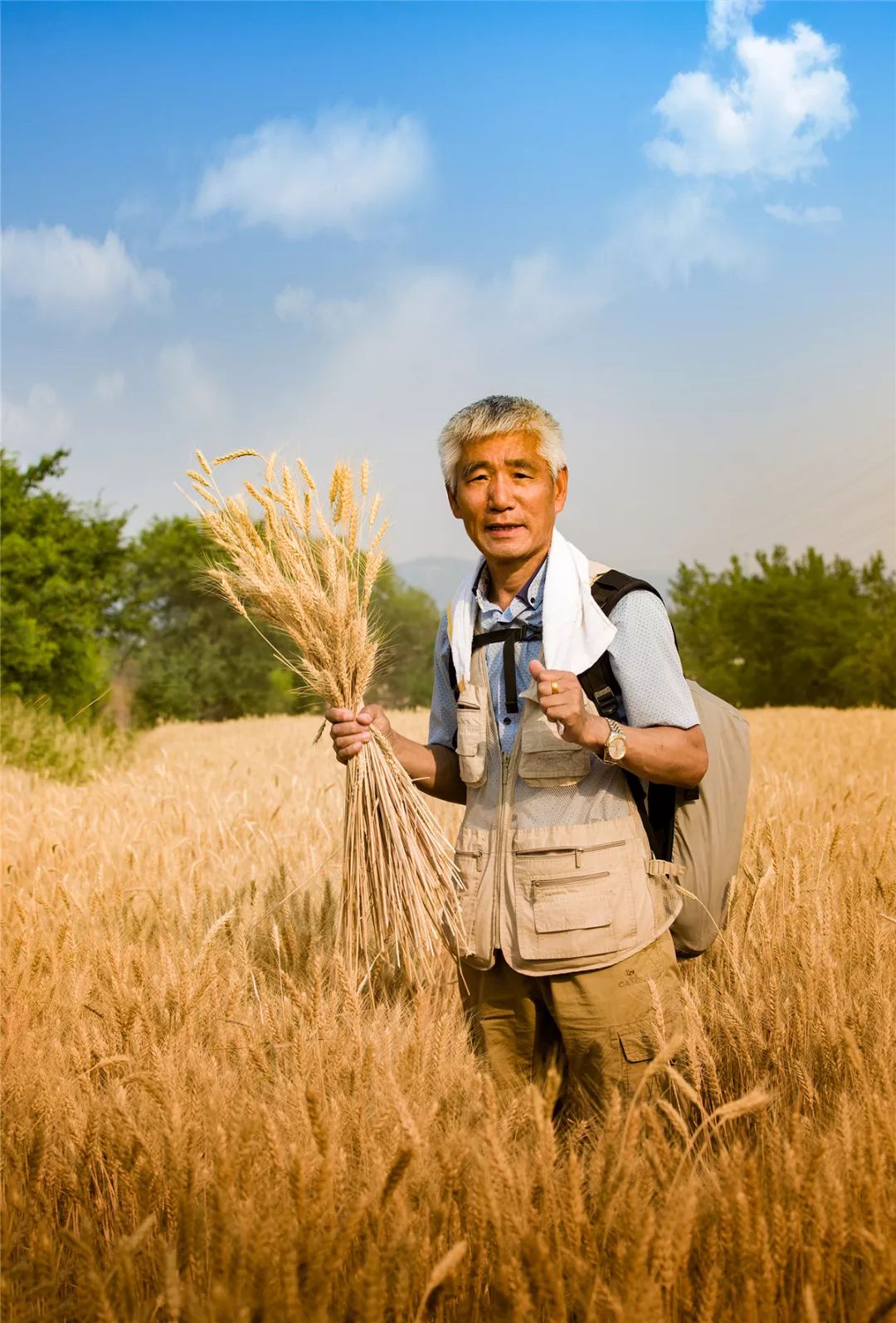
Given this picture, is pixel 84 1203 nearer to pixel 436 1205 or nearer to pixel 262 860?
pixel 436 1205

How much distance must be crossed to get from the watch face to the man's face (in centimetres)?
51

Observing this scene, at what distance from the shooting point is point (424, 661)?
55.8m

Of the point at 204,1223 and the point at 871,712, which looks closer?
the point at 204,1223

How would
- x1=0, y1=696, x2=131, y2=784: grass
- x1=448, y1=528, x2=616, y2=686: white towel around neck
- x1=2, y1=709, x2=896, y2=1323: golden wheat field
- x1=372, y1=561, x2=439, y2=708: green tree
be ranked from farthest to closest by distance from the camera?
x1=372, y1=561, x2=439, y2=708: green tree, x1=0, y1=696, x2=131, y2=784: grass, x1=448, y1=528, x2=616, y2=686: white towel around neck, x1=2, y1=709, x2=896, y2=1323: golden wheat field

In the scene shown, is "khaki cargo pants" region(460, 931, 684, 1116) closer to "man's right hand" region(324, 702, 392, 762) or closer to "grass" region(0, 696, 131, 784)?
"man's right hand" region(324, 702, 392, 762)

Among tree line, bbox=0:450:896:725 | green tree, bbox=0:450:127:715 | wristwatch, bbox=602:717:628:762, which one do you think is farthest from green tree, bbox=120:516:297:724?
wristwatch, bbox=602:717:628:762

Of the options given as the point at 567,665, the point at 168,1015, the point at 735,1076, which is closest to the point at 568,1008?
the point at 735,1076

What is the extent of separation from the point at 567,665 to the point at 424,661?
5368 cm

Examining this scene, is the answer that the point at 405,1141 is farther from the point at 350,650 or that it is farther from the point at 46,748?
the point at 46,748

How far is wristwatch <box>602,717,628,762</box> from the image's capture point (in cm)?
203

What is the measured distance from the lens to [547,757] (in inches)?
86.9

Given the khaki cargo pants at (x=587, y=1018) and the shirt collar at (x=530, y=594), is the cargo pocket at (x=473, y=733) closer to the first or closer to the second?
the shirt collar at (x=530, y=594)

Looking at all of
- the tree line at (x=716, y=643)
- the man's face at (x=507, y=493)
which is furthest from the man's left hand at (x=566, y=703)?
the tree line at (x=716, y=643)

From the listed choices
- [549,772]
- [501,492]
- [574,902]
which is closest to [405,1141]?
[574,902]
